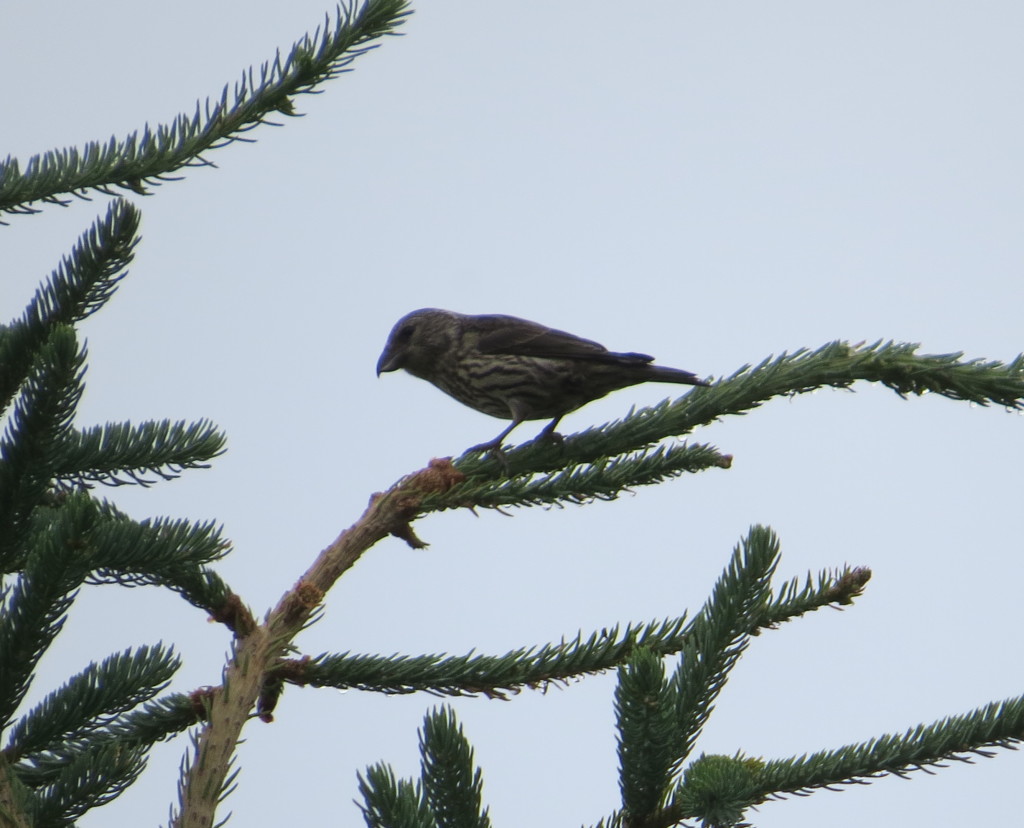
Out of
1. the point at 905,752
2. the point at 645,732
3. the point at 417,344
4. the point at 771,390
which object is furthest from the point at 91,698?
the point at 417,344

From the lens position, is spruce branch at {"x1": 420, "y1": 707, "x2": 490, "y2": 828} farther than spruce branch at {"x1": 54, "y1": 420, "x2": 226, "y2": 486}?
No

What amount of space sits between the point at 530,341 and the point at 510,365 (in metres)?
0.27

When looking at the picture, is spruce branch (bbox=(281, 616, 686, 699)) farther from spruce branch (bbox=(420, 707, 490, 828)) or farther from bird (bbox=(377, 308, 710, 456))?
bird (bbox=(377, 308, 710, 456))

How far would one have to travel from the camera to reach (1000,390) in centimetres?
325

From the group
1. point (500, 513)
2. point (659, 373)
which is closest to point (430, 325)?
point (659, 373)

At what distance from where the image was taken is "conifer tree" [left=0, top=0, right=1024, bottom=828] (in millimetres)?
2012

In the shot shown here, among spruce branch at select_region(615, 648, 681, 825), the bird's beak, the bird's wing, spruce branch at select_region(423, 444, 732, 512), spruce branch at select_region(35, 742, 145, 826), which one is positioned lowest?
spruce branch at select_region(35, 742, 145, 826)

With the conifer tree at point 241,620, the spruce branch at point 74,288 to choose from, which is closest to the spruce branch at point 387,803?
the conifer tree at point 241,620

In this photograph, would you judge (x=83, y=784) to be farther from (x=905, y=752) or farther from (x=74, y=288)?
(x=905, y=752)

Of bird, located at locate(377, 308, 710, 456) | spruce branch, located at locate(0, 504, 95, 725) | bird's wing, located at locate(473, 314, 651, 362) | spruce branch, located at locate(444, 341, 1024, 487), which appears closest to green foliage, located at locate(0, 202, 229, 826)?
spruce branch, located at locate(0, 504, 95, 725)

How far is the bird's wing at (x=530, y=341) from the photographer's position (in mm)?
6117

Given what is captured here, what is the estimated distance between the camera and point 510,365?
643cm

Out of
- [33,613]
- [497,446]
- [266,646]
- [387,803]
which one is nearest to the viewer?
[387,803]

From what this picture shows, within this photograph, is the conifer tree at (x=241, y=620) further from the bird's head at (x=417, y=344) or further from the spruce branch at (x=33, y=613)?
the bird's head at (x=417, y=344)
